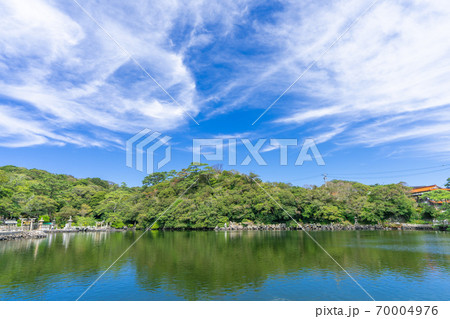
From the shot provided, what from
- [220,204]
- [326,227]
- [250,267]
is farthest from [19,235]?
[326,227]

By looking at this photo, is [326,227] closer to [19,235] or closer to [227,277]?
[227,277]

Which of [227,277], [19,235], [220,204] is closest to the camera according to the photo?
[227,277]

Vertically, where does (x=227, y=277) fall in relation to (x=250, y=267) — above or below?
above

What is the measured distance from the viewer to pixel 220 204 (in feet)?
139

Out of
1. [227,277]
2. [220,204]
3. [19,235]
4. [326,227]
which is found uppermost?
[220,204]

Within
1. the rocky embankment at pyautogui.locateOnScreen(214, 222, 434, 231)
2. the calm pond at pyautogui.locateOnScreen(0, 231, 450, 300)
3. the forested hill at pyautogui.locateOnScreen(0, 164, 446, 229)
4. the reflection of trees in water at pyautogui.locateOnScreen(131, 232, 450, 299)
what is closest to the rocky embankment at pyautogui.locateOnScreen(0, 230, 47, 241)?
the calm pond at pyautogui.locateOnScreen(0, 231, 450, 300)

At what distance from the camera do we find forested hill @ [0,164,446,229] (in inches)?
1646

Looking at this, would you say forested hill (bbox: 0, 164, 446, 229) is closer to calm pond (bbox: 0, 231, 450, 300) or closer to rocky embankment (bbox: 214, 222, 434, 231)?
rocky embankment (bbox: 214, 222, 434, 231)

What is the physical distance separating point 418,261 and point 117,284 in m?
14.7

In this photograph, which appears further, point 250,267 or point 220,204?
point 220,204

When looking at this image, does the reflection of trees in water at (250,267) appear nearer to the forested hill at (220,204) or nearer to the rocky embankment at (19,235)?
the rocky embankment at (19,235)

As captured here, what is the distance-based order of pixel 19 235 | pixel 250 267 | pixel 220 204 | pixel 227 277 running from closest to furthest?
pixel 227 277
pixel 250 267
pixel 19 235
pixel 220 204

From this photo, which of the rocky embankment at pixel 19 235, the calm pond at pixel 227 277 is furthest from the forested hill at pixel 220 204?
the calm pond at pixel 227 277
